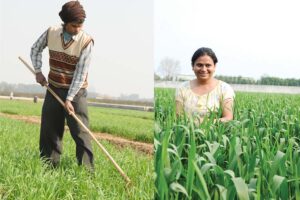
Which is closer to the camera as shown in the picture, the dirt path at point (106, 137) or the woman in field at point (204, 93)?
the woman in field at point (204, 93)

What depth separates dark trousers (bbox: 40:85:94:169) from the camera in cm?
165

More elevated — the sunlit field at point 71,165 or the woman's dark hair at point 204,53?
the woman's dark hair at point 204,53

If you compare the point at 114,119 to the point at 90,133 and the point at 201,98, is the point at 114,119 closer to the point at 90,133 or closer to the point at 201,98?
the point at 90,133

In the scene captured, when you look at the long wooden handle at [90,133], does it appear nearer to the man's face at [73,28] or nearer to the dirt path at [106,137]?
the dirt path at [106,137]

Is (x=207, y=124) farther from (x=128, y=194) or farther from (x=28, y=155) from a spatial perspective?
(x=28, y=155)

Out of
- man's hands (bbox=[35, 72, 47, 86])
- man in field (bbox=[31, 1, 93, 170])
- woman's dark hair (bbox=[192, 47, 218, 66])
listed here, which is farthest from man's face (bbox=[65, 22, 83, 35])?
woman's dark hair (bbox=[192, 47, 218, 66])

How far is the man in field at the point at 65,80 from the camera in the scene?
154 cm

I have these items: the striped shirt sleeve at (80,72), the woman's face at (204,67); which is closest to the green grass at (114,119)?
the striped shirt sleeve at (80,72)

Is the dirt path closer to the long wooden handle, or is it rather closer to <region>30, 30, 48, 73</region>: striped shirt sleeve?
the long wooden handle

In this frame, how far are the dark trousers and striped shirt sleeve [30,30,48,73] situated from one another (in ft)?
0.38

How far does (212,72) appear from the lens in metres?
1.47

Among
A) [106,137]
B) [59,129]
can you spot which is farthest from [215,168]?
[59,129]

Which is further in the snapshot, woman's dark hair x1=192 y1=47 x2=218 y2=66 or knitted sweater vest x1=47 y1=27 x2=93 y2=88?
knitted sweater vest x1=47 y1=27 x2=93 y2=88

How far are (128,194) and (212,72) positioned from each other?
51 cm
